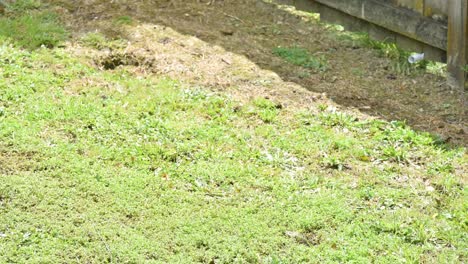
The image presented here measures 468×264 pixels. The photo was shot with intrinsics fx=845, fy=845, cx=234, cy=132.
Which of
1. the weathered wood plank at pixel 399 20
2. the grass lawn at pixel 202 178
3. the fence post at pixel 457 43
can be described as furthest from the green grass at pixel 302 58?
the fence post at pixel 457 43

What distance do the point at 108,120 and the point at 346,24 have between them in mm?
3417

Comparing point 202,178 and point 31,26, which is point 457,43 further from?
point 31,26

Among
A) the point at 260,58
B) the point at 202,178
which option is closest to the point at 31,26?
the point at 260,58

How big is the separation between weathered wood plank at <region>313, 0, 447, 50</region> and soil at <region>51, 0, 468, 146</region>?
14.3 inches

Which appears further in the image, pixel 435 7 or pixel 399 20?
pixel 399 20

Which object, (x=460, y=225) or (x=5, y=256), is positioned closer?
(x=5, y=256)

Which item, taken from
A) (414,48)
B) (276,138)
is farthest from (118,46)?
(414,48)

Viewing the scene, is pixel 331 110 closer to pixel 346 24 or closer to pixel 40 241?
pixel 346 24

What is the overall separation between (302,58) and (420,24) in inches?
48.3

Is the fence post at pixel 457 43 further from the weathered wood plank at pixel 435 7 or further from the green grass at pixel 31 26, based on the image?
the green grass at pixel 31 26

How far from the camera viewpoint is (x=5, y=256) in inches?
215

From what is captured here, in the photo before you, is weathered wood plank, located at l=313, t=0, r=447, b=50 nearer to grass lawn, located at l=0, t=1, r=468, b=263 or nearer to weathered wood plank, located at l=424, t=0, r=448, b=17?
weathered wood plank, located at l=424, t=0, r=448, b=17

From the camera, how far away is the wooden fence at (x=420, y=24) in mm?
7934

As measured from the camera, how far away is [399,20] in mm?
8586
